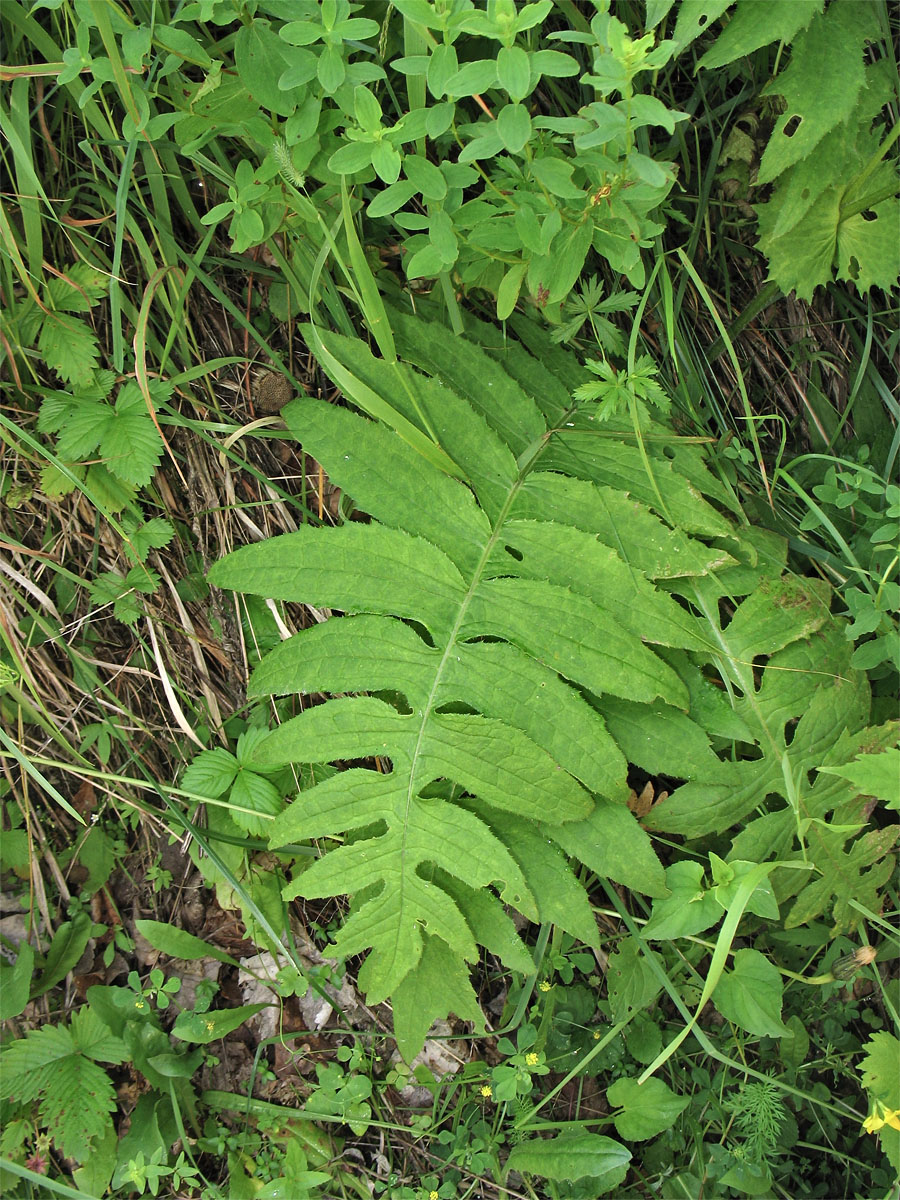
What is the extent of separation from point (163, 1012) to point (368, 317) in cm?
203

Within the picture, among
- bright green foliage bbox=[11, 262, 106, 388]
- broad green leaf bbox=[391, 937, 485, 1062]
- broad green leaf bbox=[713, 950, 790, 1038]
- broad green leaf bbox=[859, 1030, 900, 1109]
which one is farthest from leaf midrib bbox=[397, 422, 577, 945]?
broad green leaf bbox=[859, 1030, 900, 1109]

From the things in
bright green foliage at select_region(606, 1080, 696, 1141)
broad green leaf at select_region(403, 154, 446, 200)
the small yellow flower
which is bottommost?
bright green foliage at select_region(606, 1080, 696, 1141)

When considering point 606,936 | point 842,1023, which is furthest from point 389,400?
point 842,1023

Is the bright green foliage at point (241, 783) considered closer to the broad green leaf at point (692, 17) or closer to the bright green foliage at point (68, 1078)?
the bright green foliage at point (68, 1078)

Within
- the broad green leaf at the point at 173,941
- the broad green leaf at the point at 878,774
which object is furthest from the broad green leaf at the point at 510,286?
the broad green leaf at the point at 173,941

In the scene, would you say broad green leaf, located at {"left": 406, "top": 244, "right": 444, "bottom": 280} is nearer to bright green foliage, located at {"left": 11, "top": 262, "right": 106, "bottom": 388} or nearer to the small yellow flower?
bright green foliage, located at {"left": 11, "top": 262, "right": 106, "bottom": 388}

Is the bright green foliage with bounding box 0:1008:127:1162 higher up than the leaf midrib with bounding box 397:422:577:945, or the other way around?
the leaf midrib with bounding box 397:422:577:945

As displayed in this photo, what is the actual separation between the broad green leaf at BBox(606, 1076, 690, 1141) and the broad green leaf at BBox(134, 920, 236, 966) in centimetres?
112

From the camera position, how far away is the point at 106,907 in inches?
97.3

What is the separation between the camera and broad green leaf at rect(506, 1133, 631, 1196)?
2.13 metres

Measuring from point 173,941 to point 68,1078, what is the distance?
1.42 ft

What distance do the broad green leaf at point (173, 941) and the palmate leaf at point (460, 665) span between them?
666 millimetres

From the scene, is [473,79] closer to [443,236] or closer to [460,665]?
[443,236]

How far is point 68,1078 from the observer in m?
2.28
